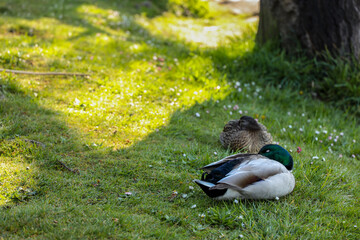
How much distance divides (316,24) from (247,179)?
14.2ft

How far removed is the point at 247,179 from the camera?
10.4ft

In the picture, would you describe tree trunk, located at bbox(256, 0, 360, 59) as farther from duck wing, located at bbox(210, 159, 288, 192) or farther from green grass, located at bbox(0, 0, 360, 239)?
duck wing, located at bbox(210, 159, 288, 192)

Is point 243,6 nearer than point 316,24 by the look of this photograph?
No

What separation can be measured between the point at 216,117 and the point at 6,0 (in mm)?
6755

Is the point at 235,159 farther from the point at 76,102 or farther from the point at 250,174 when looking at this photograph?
the point at 76,102

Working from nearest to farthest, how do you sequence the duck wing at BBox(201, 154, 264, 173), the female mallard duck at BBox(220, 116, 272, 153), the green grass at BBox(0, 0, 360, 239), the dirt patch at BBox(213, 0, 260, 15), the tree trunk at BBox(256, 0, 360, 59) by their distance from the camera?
the green grass at BBox(0, 0, 360, 239) < the duck wing at BBox(201, 154, 264, 173) < the female mallard duck at BBox(220, 116, 272, 153) < the tree trunk at BBox(256, 0, 360, 59) < the dirt patch at BBox(213, 0, 260, 15)

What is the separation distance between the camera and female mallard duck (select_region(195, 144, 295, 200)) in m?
3.14

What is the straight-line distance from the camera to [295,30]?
261 inches

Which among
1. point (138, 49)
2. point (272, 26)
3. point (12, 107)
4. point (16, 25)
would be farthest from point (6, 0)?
point (272, 26)

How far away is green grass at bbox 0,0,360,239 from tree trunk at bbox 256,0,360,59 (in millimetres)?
396

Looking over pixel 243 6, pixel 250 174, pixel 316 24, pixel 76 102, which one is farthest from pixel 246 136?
pixel 243 6

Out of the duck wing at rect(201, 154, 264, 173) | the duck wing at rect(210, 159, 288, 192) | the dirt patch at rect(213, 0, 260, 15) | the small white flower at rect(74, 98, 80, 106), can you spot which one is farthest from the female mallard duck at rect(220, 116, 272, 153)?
the dirt patch at rect(213, 0, 260, 15)

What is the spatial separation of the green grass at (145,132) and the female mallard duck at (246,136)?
0.25 m

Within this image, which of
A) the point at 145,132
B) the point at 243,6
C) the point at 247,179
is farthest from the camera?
the point at 243,6
